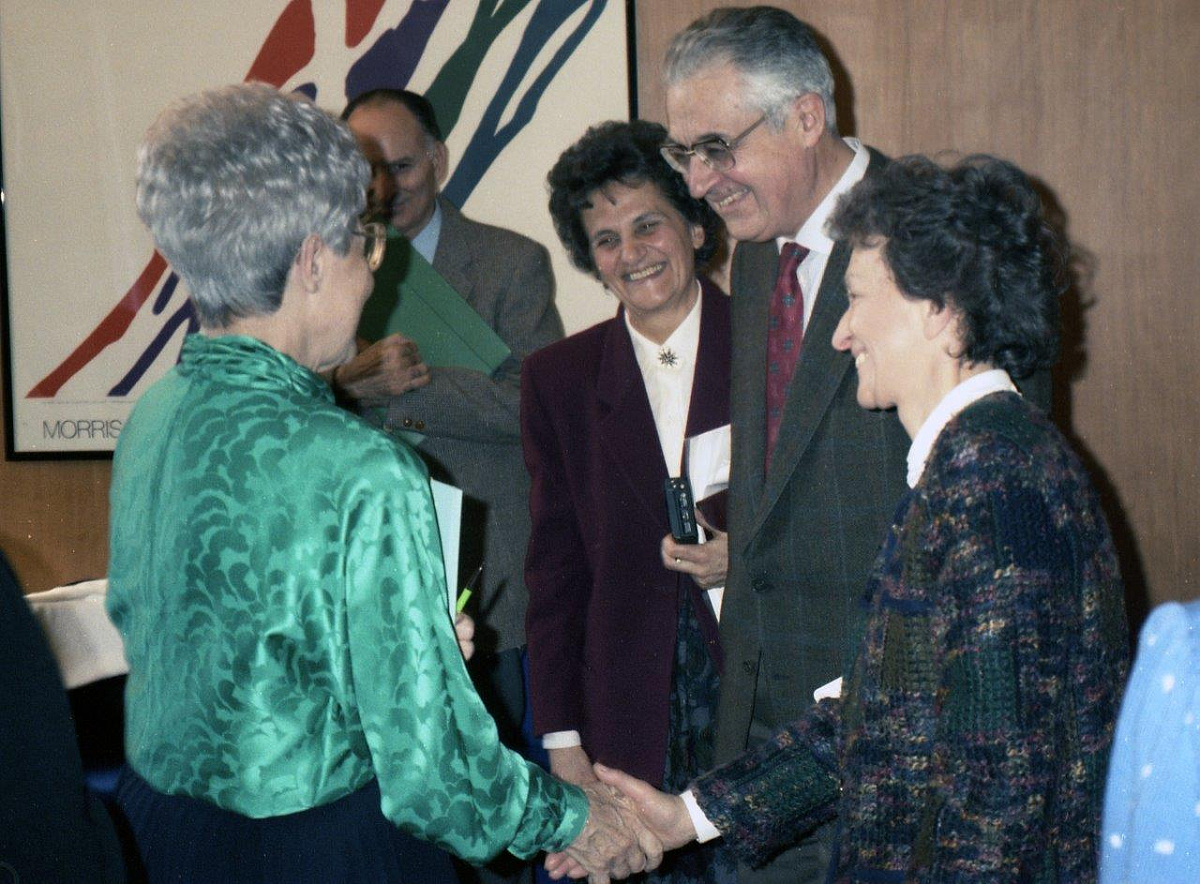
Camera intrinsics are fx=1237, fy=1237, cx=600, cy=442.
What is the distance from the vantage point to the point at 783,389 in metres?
2.17

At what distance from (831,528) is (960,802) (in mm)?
717

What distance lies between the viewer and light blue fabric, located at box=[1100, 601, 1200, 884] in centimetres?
75

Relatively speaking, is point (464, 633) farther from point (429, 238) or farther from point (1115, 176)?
point (1115, 176)

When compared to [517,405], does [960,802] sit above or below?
below

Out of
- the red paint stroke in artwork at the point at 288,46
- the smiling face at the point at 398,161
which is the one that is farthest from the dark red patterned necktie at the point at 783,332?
the red paint stroke in artwork at the point at 288,46

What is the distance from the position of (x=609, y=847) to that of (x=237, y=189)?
43.9 inches

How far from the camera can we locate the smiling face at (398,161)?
284 centimetres

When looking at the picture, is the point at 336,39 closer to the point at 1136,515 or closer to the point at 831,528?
the point at 831,528

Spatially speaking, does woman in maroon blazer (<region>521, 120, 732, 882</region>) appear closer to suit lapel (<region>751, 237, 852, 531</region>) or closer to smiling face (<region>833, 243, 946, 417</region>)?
suit lapel (<region>751, 237, 852, 531</region>)

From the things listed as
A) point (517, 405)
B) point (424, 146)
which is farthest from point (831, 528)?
point (424, 146)

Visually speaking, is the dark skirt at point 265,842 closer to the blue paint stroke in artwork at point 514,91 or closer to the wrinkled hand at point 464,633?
the wrinkled hand at point 464,633

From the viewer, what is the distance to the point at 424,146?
288 cm

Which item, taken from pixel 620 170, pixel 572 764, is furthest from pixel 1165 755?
pixel 620 170

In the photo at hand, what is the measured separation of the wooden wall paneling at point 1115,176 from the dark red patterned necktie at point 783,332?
1268mm
